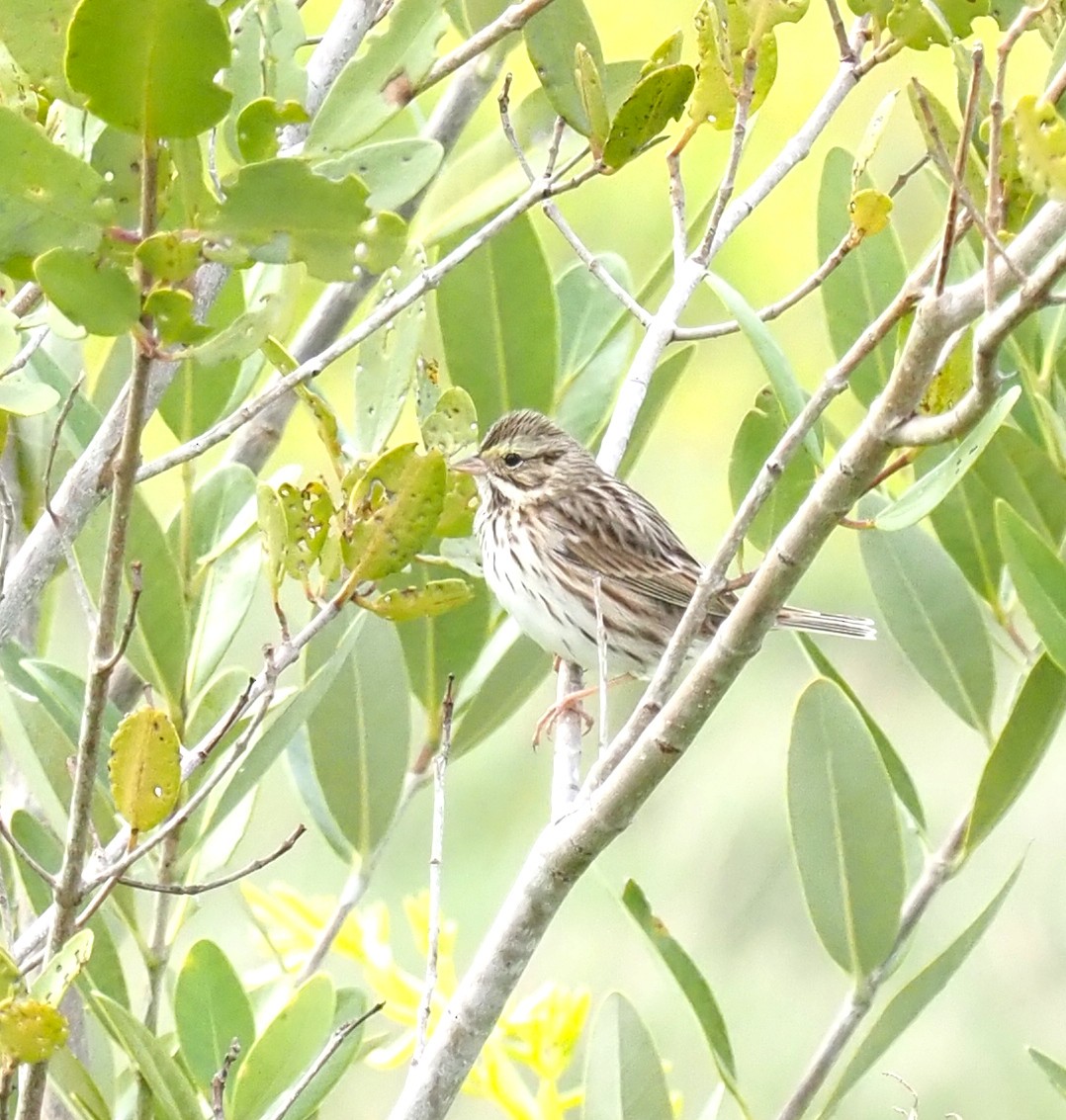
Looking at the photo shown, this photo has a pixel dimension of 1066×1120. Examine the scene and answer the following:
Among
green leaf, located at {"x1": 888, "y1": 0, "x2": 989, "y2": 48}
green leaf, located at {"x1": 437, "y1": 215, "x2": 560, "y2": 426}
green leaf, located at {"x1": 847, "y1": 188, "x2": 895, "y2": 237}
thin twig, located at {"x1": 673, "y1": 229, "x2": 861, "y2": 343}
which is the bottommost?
green leaf, located at {"x1": 847, "y1": 188, "x2": 895, "y2": 237}

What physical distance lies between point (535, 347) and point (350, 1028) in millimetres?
1186

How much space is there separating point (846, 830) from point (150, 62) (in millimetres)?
1234

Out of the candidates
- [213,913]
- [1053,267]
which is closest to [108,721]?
[1053,267]

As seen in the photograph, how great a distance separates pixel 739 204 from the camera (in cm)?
215

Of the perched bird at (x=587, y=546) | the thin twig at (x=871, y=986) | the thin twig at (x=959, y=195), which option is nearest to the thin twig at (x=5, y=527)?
the thin twig at (x=959, y=195)

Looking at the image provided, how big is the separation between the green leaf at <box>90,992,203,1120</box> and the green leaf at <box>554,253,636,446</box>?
1276 millimetres

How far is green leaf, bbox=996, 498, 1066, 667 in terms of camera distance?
1.69 meters

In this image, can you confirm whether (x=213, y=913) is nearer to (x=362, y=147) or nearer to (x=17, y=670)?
(x=17, y=670)

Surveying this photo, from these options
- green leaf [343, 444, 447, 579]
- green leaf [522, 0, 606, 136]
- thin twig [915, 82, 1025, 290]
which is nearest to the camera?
thin twig [915, 82, 1025, 290]

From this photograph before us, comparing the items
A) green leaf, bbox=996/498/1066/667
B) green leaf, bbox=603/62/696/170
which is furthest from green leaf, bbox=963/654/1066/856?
green leaf, bbox=603/62/696/170

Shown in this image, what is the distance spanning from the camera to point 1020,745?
188cm

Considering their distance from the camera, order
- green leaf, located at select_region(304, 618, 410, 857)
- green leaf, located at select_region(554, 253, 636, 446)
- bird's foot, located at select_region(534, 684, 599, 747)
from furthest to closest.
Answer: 1. bird's foot, located at select_region(534, 684, 599, 747)
2. green leaf, located at select_region(554, 253, 636, 446)
3. green leaf, located at select_region(304, 618, 410, 857)

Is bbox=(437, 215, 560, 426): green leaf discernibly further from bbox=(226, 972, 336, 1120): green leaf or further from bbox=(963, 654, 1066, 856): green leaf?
bbox=(226, 972, 336, 1120): green leaf

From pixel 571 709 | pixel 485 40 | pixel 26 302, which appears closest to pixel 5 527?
pixel 26 302
